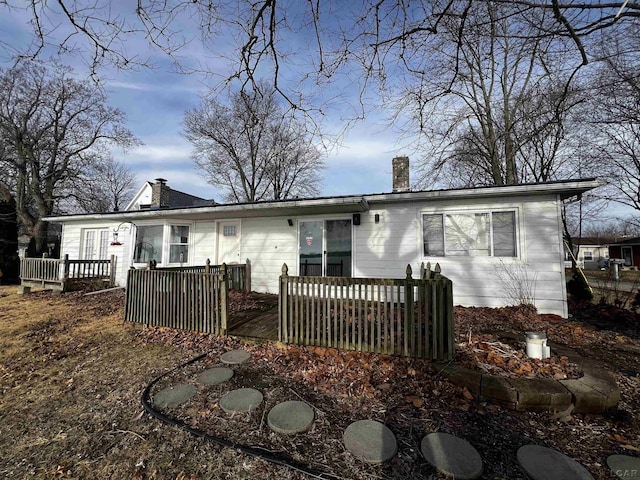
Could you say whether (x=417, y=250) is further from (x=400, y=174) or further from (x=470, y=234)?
(x=400, y=174)

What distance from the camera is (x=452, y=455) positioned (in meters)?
2.14

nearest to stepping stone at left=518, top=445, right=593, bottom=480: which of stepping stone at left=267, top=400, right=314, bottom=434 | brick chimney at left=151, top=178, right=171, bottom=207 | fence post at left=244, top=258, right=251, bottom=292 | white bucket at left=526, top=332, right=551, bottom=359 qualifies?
white bucket at left=526, top=332, right=551, bottom=359

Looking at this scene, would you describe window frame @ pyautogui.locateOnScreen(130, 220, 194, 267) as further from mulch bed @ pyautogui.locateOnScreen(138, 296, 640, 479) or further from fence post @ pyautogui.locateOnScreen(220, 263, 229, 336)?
mulch bed @ pyautogui.locateOnScreen(138, 296, 640, 479)

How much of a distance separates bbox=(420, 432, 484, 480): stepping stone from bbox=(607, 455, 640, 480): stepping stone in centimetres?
94

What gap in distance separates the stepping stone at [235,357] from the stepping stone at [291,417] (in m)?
1.32

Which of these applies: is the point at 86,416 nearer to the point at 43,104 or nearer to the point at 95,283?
the point at 95,283

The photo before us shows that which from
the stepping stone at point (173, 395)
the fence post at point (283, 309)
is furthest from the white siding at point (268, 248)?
the stepping stone at point (173, 395)

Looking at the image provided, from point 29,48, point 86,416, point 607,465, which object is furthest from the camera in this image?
point 86,416

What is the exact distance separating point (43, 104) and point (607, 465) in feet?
83.1

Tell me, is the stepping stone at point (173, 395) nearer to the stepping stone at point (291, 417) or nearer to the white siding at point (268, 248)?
the stepping stone at point (291, 417)

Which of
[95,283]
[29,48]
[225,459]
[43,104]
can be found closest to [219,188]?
[43,104]

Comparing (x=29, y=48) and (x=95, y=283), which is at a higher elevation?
(x=29, y=48)

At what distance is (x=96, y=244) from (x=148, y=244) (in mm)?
3331

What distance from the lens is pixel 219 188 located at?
24.0 metres
